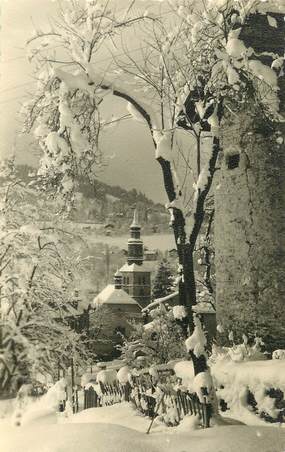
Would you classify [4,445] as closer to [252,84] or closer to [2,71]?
[2,71]

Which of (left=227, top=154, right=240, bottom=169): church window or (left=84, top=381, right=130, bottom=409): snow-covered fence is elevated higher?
(left=227, top=154, right=240, bottom=169): church window

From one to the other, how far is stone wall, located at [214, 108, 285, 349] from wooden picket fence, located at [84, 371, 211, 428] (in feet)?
6.13

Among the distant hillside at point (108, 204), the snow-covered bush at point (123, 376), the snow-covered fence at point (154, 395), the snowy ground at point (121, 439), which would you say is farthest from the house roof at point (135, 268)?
the snowy ground at point (121, 439)

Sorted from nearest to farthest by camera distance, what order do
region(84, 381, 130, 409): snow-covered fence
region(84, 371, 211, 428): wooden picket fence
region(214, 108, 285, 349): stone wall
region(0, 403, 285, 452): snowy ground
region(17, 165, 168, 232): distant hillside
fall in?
1. region(0, 403, 285, 452): snowy ground
2. region(84, 371, 211, 428): wooden picket fence
3. region(17, 165, 168, 232): distant hillside
4. region(214, 108, 285, 349): stone wall
5. region(84, 381, 130, 409): snow-covered fence

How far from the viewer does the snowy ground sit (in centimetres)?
616

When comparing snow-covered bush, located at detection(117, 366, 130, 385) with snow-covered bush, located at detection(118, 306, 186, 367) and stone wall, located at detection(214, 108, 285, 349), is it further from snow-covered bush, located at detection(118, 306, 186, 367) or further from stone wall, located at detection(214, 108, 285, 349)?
snow-covered bush, located at detection(118, 306, 186, 367)

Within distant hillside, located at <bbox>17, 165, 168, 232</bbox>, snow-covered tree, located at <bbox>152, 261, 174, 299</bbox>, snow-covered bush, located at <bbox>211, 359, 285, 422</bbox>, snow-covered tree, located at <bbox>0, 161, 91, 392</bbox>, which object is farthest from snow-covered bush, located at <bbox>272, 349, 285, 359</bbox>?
snow-covered tree, located at <bbox>152, 261, 174, 299</bbox>

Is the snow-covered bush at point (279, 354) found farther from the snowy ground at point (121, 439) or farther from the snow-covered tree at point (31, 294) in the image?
the snow-covered tree at point (31, 294)

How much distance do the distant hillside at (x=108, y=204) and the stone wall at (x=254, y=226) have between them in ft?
4.61

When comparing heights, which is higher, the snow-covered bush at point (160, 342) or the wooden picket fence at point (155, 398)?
the snow-covered bush at point (160, 342)

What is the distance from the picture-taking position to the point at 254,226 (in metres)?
10.1

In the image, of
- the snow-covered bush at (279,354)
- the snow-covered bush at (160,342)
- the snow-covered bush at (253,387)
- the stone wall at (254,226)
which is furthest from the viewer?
the snow-covered bush at (160,342)

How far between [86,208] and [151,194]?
5.28 feet

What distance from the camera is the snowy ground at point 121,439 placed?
616 centimetres
